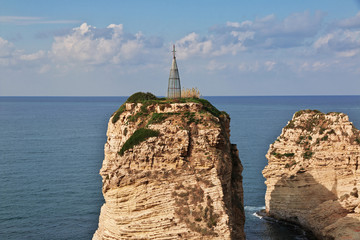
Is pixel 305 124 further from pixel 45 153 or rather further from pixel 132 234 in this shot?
pixel 45 153

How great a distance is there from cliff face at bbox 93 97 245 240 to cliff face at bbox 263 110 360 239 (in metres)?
20.3

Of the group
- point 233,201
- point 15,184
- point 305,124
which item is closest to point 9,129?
point 15,184

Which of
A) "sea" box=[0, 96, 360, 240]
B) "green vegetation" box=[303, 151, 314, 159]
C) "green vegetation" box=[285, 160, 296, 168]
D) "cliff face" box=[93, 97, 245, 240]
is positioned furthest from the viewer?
"green vegetation" box=[285, 160, 296, 168]

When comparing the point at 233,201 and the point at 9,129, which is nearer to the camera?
the point at 233,201

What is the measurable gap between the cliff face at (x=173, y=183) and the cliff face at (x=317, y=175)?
20.3 meters

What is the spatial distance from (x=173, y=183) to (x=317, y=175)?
27.2 m

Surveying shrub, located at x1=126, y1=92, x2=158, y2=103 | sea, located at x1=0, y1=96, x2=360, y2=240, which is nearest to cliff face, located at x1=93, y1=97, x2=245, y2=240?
shrub, located at x1=126, y1=92, x2=158, y2=103

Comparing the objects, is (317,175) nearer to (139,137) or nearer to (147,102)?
(147,102)

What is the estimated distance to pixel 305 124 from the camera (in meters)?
59.5

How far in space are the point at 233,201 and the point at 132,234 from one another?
1124cm

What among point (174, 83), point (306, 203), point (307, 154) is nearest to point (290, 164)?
point (307, 154)

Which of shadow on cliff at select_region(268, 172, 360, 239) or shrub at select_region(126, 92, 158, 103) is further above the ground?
shrub at select_region(126, 92, 158, 103)

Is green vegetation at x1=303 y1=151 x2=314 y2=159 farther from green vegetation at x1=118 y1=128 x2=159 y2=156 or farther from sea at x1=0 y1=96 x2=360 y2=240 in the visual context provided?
green vegetation at x1=118 y1=128 x2=159 y2=156

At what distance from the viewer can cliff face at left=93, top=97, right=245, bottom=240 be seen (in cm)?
3200
